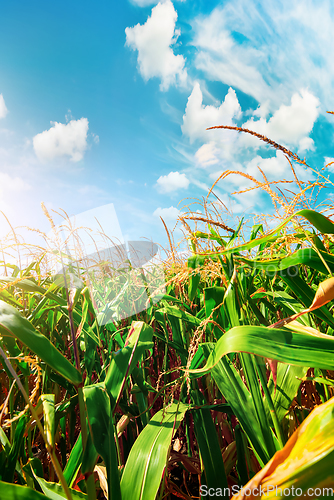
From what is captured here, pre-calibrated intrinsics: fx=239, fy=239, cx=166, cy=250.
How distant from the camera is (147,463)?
0.53m

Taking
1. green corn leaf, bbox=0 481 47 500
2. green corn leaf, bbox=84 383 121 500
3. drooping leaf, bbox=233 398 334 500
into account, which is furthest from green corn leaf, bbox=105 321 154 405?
drooping leaf, bbox=233 398 334 500

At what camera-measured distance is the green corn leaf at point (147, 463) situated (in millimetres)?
479

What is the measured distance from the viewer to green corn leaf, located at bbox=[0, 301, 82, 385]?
0.36m

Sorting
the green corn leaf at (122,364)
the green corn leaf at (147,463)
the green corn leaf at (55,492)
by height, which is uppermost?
the green corn leaf at (122,364)

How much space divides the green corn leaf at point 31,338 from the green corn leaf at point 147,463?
10.3 inches

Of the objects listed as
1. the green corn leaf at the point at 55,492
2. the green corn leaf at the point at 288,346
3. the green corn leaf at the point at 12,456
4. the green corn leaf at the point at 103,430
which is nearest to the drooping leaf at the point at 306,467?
the green corn leaf at the point at 288,346

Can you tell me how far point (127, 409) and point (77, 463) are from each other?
0.22 m

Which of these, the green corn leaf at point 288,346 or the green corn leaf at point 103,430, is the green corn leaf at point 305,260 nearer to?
the green corn leaf at point 288,346

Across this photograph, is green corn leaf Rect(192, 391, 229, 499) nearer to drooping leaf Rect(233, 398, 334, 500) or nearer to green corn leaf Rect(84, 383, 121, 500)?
green corn leaf Rect(84, 383, 121, 500)

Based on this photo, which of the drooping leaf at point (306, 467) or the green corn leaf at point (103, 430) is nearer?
the drooping leaf at point (306, 467)

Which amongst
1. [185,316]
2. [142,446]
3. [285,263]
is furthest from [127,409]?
[285,263]

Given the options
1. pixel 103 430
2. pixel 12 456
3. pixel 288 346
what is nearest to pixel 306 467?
pixel 288 346

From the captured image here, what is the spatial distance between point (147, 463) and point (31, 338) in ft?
1.34

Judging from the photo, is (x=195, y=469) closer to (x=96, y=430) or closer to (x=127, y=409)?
(x=127, y=409)
